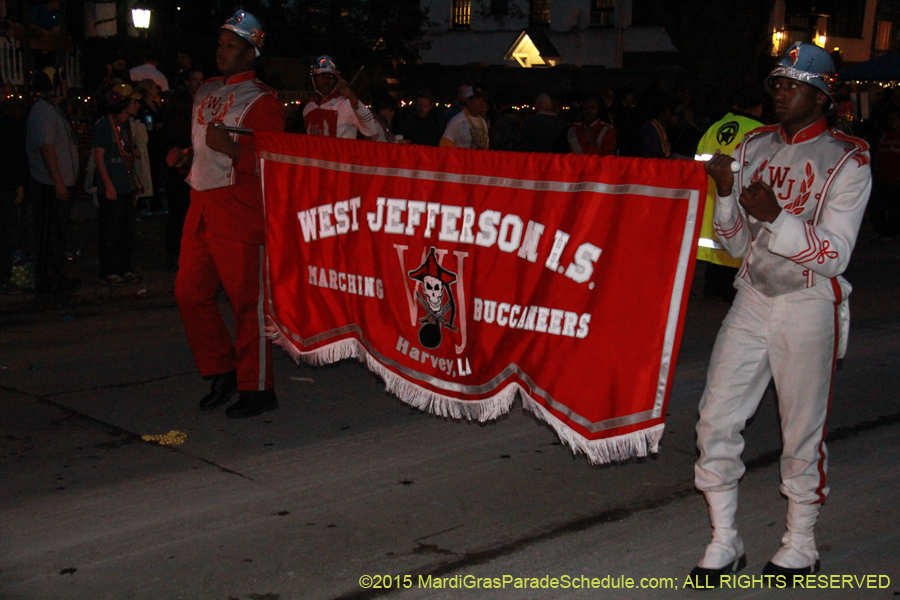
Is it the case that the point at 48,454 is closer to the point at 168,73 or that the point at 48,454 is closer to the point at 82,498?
the point at 82,498

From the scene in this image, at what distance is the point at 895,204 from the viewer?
15.1m

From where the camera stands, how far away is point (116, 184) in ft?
32.6

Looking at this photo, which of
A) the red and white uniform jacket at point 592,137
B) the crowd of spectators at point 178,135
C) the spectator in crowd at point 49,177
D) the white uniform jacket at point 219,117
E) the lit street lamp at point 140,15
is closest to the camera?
the white uniform jacket at point 219,117

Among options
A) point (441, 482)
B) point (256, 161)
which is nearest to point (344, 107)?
point (256, 161)

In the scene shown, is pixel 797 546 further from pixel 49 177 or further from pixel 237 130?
pixel 49 177

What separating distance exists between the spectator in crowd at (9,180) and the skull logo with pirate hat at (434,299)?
18.3ft

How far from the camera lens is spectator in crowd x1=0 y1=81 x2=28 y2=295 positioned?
8938mm

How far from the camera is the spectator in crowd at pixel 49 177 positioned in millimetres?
9086

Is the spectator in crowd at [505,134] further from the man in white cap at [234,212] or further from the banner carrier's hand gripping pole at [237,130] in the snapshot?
the banner carrier's hand gripping pole at [237,130]

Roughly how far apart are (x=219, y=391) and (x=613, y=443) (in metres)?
2.90

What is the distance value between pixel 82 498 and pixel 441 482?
180cm

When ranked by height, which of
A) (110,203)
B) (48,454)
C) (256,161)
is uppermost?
(256,161)

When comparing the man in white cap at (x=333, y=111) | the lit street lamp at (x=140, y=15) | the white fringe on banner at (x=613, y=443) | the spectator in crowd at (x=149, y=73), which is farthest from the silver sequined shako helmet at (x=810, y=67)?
the lit street lamp at (x=140, y=15)

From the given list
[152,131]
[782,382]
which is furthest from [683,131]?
[782,382]
